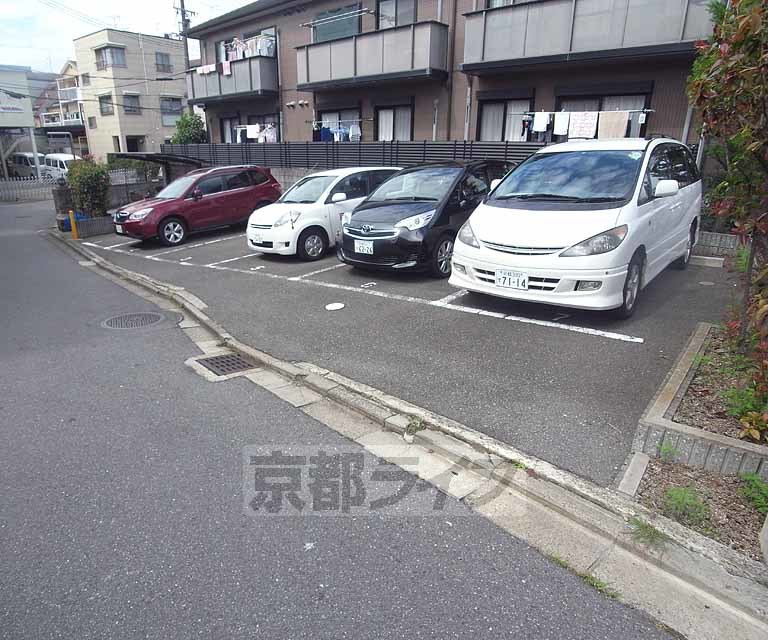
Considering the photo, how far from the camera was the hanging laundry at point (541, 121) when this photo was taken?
11.7 meters

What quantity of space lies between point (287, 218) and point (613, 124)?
7.20 m

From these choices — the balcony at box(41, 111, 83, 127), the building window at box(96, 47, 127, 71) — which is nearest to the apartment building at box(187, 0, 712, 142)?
the building window at box(96, 47, 127, 71)

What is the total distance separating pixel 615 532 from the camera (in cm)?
257

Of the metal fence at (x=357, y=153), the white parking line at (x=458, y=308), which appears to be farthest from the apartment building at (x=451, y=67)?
the white parking line at (x=458, y=308)

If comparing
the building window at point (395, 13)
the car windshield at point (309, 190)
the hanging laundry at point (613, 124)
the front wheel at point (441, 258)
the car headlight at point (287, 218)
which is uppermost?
the building window at point (395, 13)

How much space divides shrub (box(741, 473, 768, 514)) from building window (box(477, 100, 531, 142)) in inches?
450

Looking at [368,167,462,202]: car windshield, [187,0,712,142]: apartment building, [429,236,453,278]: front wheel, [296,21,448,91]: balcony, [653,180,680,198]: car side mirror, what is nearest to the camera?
[653,180,680,198]: car side mirror

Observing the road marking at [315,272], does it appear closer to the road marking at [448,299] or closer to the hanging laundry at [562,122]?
the road marking at [448,299]

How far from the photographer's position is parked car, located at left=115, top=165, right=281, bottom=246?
461 inches

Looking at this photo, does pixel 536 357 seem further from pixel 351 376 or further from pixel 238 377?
pixel 238 377

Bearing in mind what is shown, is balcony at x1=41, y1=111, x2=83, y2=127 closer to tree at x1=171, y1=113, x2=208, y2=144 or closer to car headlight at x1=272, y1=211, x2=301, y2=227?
tree at x1=171, y1=113, x2=208, y2=144

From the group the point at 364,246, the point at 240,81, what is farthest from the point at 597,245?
the point at 240,81

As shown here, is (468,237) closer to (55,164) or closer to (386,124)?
(386,124)

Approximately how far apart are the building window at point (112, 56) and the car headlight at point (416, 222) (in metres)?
38.7
